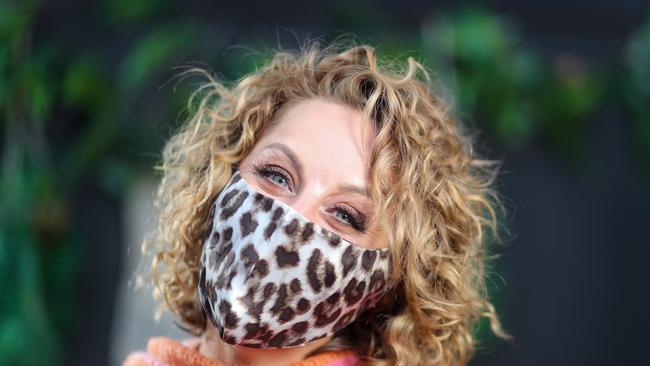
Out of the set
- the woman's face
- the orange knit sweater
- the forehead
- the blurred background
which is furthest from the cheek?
the blurred background

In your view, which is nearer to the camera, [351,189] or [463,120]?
[351,189]

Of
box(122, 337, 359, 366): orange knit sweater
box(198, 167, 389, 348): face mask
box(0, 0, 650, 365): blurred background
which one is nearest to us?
box(198, 167, 389, 348): face mask

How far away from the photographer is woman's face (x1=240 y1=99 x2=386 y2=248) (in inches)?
68.9

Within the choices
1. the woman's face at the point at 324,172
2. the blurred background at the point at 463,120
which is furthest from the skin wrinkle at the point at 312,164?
the blurred background at the point at 463,120

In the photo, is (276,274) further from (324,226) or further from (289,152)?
(289,152)

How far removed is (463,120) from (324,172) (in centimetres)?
190

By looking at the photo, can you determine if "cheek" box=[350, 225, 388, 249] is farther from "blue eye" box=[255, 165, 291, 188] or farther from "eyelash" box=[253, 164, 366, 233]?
"blue eye" box=[255, 165, 291, 188]

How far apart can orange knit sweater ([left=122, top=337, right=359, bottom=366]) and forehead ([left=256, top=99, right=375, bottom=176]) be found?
0.39 metres

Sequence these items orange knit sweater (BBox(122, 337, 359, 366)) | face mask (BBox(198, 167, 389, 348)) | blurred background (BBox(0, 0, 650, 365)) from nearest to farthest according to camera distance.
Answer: face mask (BBox(198, 167, 389, 348)) < orange knit sweater (BBox(122, 337, 359, 366)) < blurred background (BBox(0, 0, 650, 365))

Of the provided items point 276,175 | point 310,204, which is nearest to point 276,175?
point 276,175

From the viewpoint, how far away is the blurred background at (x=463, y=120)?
11.8 ft

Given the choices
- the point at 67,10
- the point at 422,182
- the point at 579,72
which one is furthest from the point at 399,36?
the point at 422,182

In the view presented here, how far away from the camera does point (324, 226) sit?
175cm

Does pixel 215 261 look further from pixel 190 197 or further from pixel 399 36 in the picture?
pixel 399 36
